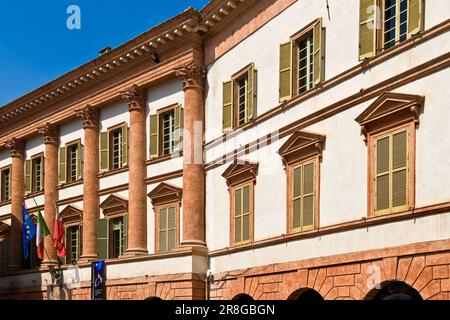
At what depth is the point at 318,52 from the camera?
1991cm

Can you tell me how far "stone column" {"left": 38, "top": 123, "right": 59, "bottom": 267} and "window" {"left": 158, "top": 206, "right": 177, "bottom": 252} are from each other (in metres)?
7.94

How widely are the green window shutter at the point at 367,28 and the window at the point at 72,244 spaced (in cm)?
1810

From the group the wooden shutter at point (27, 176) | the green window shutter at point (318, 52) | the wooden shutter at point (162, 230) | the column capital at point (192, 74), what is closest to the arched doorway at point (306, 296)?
the green window shutter at point (318, 52)

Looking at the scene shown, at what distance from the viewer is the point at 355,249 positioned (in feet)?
58.8

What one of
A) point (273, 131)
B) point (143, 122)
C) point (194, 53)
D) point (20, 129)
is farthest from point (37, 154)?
point (273, 131)

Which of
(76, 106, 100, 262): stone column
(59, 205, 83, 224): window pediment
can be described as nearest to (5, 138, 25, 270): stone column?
(59, 205, 83, 224): window pediment

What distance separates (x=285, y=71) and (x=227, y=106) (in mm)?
3797

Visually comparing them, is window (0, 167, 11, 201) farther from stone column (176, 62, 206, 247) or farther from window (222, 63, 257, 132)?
window (222, 63, 257, 132)

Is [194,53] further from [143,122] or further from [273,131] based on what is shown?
[273,131]

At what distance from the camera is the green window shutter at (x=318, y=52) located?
19750mm

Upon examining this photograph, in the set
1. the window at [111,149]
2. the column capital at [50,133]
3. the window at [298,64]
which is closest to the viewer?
the window at [298,64]

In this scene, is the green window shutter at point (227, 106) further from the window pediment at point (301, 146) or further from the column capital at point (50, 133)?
the column capital at point (50, 133)

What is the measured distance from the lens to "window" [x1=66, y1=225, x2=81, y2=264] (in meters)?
32.3

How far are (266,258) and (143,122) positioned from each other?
956 cm
